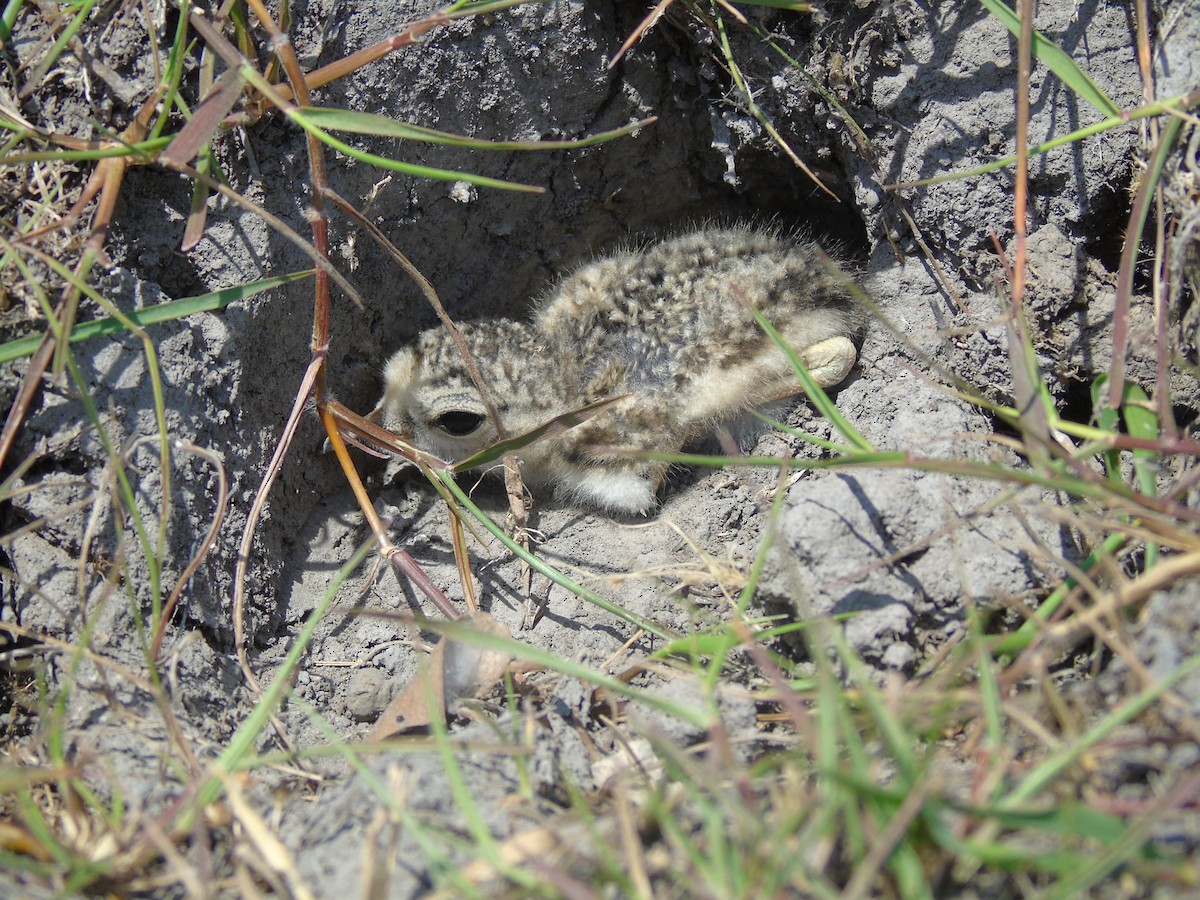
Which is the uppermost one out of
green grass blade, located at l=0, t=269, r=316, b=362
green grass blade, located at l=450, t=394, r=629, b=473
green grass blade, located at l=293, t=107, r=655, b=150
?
green grass blade, located at l=293, t=107, r=655, b=150

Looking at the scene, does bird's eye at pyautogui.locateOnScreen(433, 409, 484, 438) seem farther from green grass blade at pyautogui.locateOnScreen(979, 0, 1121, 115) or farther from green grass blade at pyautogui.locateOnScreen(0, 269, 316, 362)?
green grass blade at pyautogui.locateOnScreen(979, 0, 1121, 115)

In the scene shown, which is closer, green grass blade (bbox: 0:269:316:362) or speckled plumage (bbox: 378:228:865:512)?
green grass blade (bbox: 0:269:316:362)

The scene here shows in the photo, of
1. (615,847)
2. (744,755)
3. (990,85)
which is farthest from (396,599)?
(990,85)

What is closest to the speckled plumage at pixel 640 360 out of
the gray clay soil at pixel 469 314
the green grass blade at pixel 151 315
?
the gray clay soil at pixel 469 314

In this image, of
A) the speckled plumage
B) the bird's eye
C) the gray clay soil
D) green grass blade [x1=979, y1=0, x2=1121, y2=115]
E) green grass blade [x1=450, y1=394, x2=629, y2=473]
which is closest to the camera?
the gray clay soil

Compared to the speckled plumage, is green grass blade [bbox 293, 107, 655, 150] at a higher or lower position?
higher

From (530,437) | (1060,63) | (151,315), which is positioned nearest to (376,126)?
(151,315)

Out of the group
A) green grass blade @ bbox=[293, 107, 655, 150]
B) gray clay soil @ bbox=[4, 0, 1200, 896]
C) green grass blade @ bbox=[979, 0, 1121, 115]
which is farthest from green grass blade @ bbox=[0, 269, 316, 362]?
green grass blade @ bbox=[979, 0, 1121, 115]
